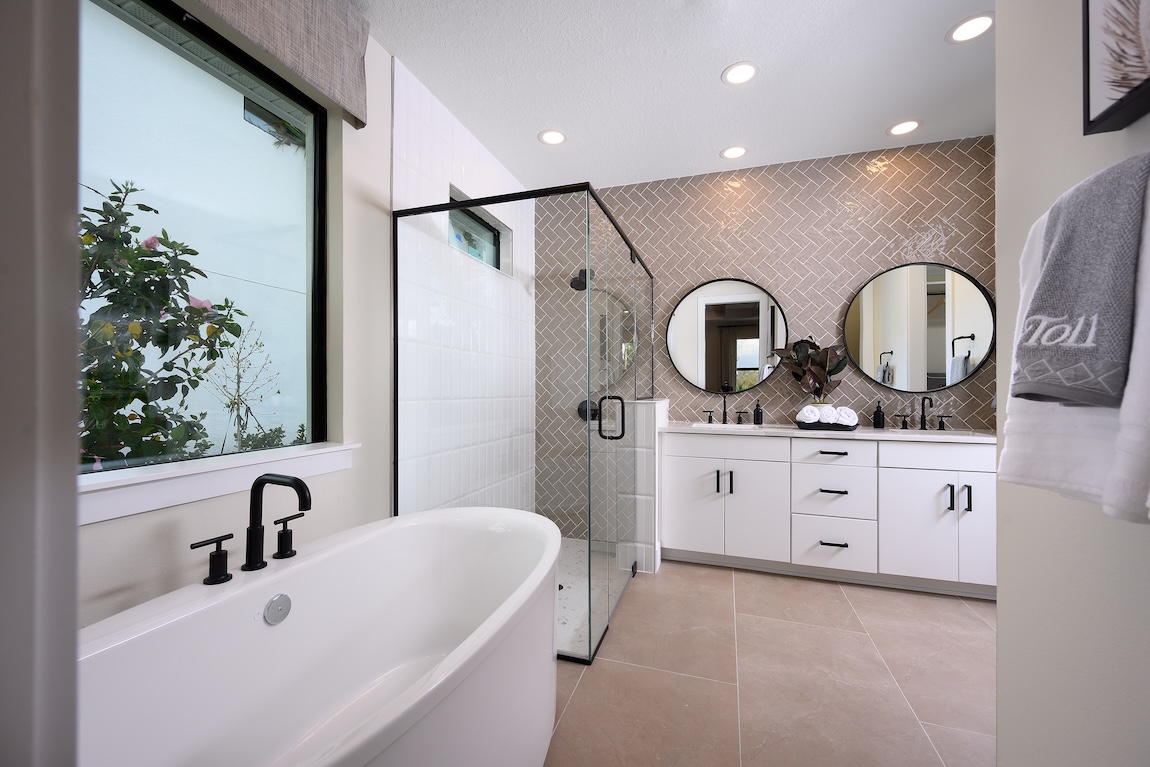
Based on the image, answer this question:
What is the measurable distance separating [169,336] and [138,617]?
750 millimetres

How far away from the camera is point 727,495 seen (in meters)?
2.81

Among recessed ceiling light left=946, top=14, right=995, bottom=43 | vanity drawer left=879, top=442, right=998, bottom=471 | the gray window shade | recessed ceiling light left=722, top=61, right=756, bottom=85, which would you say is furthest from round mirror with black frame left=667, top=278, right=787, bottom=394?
the gray window shade

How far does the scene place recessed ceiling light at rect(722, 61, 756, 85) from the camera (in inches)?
87.0

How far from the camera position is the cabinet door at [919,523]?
2438 mm

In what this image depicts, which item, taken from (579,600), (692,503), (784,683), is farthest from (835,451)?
(579,600)

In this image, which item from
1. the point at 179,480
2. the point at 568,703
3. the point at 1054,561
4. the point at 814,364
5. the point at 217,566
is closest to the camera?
the point at 1054,561

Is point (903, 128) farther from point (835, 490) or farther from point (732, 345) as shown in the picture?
point (835, 490)

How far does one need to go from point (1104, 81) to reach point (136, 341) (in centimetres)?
208

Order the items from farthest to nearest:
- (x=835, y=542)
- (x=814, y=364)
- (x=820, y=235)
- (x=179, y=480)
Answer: (x=820, y=235) → (x=814, y=364) → (x=835, y=542) → (x=179, y=480)

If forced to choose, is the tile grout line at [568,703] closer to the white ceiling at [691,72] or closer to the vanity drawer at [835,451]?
the vanity drawer at [835,451]

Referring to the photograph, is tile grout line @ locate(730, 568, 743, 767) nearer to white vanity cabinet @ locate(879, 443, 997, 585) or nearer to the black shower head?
white vanity cabinet @ locate(879, 443, 997, 585)

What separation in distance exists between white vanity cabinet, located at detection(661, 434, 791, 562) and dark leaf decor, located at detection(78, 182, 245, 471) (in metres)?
2.30

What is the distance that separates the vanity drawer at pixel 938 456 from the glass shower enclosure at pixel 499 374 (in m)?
1.53

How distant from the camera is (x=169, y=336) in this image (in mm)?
1360
